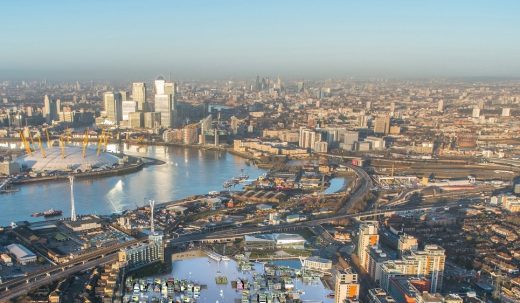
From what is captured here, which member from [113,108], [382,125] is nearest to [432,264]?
[382,125]

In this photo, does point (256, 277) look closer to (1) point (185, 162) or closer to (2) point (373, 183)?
(2) point (373, 183)

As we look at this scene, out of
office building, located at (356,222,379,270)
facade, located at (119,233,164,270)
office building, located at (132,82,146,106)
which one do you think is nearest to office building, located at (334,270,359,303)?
office building, located at (356,222,379,270)

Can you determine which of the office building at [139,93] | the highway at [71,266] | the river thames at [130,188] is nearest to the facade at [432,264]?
the highway at [71,266]

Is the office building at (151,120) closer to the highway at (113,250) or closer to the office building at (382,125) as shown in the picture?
the office building at (382,125)

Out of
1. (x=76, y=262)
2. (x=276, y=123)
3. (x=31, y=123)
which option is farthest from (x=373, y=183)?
(x=31, y=123)

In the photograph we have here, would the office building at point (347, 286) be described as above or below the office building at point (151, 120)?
below

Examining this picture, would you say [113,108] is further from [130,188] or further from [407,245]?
[407,245]
